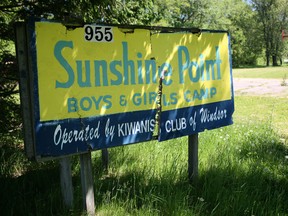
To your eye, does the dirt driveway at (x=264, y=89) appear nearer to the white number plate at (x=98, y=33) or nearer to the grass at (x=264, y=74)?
the grass at (x=264, y=74)

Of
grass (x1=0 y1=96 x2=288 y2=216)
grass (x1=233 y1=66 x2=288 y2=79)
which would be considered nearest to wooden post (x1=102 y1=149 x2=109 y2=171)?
grass (x1=0 y1=96 x2=288 y2=216)

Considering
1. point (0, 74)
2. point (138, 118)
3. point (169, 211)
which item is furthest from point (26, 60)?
point (0, 74)

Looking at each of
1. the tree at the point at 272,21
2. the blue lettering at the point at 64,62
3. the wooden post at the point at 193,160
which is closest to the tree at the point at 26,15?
the blue lettering at the point at 64,62

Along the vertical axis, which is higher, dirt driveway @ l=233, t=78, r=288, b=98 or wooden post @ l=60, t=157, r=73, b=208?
wooden post @ l=60, t=157, r=73, b=208

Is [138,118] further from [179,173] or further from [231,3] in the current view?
[231,3]

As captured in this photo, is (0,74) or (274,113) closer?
(0,74)

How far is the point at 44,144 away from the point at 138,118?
33.2 inches

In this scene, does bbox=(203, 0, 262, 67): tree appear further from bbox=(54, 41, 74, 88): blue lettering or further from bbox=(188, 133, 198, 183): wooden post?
bbox=(54, 41, 74, 88): blue lettering

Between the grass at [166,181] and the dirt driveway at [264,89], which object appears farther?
the dirt driveway at [264,89]

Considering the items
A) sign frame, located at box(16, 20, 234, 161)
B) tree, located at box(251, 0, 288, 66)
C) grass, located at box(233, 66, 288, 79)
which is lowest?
grass, located at box(233, 66, 288, 79)

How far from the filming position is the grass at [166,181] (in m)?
3.04

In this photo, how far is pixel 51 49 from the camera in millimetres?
2477

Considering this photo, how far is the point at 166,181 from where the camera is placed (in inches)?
138

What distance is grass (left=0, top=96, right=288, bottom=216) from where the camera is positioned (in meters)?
3.04
